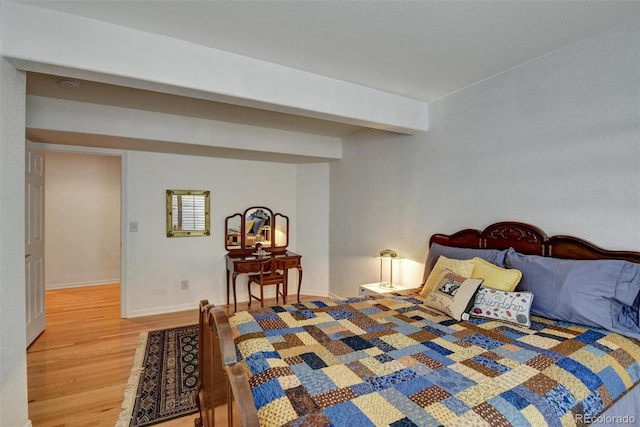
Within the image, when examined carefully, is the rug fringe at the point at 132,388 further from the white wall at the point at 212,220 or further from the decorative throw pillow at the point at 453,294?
the decorative throw pillow at the point at 453,294

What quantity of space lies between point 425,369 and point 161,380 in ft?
7.11

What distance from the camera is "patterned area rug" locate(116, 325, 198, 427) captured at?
209cm

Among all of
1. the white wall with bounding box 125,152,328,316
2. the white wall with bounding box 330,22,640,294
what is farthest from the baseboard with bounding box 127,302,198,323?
the white wall with bounding box 330,22,640,294

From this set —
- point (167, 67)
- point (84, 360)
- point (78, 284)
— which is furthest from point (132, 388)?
point (78, 284)

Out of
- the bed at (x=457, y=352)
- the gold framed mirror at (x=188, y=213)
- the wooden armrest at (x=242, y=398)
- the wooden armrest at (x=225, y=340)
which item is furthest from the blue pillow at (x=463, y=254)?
the gold framed mirror at (x=188, y=213)

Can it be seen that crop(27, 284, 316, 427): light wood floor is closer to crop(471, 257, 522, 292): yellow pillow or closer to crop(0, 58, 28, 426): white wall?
crop(0, 58, 28, 426): white wall

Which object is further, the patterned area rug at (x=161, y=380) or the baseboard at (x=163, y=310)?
the baseboard at (x=163, y=310)

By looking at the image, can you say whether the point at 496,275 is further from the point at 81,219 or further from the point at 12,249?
the point at 81,219

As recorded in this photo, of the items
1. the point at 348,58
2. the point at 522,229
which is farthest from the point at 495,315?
the point at 348,58

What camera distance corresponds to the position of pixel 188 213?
4277 mm

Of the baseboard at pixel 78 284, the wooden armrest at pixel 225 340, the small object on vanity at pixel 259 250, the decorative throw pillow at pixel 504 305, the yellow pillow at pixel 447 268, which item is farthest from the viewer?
the baseboard at pixel 78 284

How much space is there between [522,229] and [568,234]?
0.28 m

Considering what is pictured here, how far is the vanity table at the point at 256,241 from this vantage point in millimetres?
4345

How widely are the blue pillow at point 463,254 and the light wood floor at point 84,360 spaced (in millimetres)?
2228
